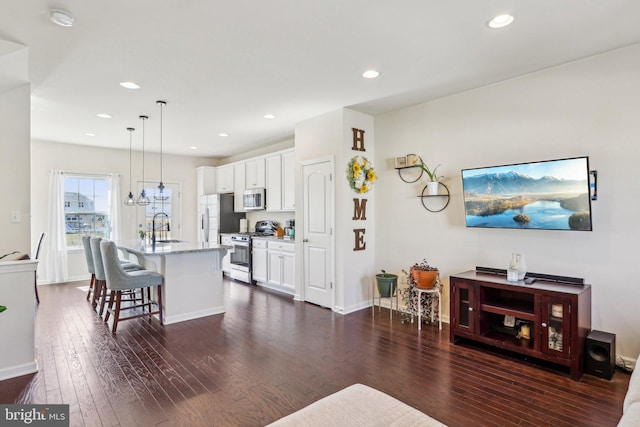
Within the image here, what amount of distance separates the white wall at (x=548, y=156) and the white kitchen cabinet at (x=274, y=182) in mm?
2245

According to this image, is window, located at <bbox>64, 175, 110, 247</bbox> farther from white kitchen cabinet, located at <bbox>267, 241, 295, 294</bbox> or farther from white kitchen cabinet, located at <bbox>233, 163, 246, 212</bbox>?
white kitchen cabinet, located at <bbox>267, 241, 295, 294</bbox>

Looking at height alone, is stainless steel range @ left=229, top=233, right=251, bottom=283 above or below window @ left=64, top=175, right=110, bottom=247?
below

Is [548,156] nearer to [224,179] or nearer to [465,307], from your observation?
[465,307]

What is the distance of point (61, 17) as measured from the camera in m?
2.34

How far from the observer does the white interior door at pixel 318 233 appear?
4688 millimetres

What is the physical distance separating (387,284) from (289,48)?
2.93 m

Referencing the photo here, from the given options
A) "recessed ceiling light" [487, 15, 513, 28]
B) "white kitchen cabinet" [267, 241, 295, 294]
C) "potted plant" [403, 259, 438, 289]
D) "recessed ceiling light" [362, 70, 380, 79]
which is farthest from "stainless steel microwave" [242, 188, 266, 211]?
"recessed ceiling light" [487, 15, 513, 28]

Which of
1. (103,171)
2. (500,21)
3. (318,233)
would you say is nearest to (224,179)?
(103,171)

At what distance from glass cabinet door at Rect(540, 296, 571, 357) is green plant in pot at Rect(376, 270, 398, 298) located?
176cm

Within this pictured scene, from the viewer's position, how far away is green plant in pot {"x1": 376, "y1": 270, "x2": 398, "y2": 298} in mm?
4375

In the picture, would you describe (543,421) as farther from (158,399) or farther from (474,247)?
(158,399)

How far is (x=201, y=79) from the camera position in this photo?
3535 millimetres

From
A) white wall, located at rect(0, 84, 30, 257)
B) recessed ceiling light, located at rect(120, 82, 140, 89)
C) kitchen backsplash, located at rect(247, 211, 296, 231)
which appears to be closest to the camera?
white wall, located at rect(0, 84, 30, 257)

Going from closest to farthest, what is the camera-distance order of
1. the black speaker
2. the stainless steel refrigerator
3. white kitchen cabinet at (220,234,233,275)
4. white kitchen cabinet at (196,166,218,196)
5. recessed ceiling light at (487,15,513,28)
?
recessed ceiling light at (487,15,513,28), the black speaker, white kitchen cabinet at (220,234,233,275), the stainless steel refrigerator, white kitchen cabinet at (196,166,218,196)
